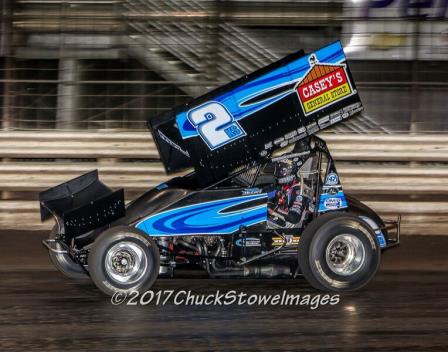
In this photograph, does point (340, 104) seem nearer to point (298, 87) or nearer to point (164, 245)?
point (298, 87)

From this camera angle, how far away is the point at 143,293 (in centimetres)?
808

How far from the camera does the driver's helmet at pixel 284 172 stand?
847cm

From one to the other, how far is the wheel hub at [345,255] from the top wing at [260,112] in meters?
1.00

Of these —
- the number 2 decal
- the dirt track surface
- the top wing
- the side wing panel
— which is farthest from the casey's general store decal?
the dirt track surface

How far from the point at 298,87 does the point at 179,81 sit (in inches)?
138

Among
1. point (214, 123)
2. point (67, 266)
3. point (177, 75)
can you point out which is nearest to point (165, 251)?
point (67, 266)

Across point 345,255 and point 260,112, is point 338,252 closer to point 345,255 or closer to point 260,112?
point 345,255

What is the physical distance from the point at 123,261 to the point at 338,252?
187 cm

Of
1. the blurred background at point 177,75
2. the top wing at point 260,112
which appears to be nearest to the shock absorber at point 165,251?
the top wing at point 260,112

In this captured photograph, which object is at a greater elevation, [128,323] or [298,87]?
[298,87]

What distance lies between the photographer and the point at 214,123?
27.2 feet

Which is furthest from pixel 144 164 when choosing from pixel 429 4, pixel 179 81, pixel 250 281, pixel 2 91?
pixel 429 4

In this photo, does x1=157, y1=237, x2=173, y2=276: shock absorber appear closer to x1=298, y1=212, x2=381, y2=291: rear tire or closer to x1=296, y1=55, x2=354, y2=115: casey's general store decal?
x1=298, y1=212, x2=381, y2=291: rear tire

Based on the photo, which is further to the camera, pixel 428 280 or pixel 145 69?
pixel 145 69
